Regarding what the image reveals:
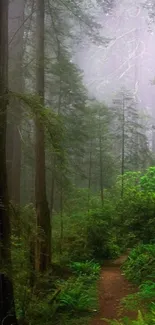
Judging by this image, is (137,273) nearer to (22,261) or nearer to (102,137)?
(22,261)

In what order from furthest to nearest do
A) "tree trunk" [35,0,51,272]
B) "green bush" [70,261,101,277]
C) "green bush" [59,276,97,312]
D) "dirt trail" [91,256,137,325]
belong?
1. "green bush" [70,261,101,277]
2. "tree trunk" [35,0,51,272]
3. "green bush" [59,276,97,312]
4. "dirt trail" [91,256,137,325]

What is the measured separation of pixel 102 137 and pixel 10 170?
19.4 feet

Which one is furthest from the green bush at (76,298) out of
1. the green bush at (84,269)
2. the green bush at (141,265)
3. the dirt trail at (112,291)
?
the green bush at (84,269)

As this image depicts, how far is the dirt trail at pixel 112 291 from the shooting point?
7805 mm

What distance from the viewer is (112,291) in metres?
9.74

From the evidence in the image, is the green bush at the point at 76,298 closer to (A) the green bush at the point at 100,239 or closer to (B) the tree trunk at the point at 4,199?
(B) the tree trunk at the point at 4,199

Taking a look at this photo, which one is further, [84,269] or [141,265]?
[84,269]

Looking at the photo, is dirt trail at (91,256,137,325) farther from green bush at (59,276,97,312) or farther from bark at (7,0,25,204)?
bark at (7,0,25,204)

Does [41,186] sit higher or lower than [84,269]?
higher

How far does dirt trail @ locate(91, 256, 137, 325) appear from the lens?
780 centimetres

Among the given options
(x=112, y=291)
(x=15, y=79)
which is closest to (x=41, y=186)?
(x=112, y=291)

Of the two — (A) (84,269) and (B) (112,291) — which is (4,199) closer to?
(B) (112,291)

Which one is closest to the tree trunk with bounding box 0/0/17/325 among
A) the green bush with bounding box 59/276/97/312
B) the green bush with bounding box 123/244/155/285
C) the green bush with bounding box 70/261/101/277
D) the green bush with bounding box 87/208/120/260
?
the green bush with bounding box 59/276/97/312

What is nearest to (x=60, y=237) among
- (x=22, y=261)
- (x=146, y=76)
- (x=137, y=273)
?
(x=137, y=273)
